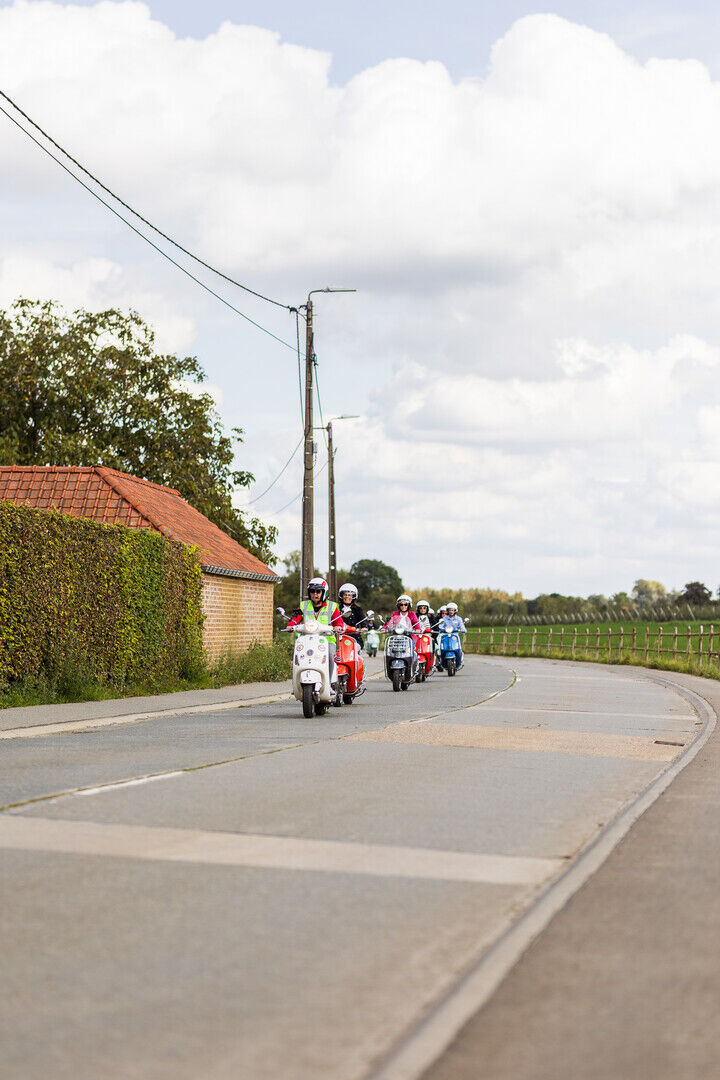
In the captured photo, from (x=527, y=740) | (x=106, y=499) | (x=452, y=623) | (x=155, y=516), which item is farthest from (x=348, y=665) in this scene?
(x=452, y=623)

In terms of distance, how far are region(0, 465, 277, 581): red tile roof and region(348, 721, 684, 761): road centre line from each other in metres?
15.2

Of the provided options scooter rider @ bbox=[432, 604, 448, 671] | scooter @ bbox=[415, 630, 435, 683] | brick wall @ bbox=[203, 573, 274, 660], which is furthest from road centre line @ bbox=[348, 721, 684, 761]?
scooter rider @ bbox=[432, 604, 448, 671]

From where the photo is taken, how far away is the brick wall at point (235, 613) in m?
33.3

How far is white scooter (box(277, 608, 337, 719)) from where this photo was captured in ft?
62.9

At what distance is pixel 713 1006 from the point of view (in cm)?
495

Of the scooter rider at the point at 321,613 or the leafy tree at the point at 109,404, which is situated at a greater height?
the leafy tree at the point at 109,404

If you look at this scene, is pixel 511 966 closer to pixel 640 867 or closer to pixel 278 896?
pixel 278 896

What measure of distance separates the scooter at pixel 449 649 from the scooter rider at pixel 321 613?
15873 millimetres

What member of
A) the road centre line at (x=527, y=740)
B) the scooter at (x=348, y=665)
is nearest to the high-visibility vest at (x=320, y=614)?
the scooter at (x=348, y=665)

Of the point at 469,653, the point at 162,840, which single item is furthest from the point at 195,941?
the point at 469,653

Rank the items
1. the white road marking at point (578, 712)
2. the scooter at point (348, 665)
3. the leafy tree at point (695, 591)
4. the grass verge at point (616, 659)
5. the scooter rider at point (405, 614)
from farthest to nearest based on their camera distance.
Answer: the leafy tree at point (695, 591) → the grass verge at point (616, 659) → the scooter rider at point (405, 614) → the scooter at point (348, 665) → the white road marking at point (578, 712)

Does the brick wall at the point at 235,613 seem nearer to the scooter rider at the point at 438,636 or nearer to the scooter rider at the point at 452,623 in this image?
the scooter rider at the point at 438,636

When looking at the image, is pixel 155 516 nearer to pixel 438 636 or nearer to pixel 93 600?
pixel 438 636

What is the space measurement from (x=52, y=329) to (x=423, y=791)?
41.9m
